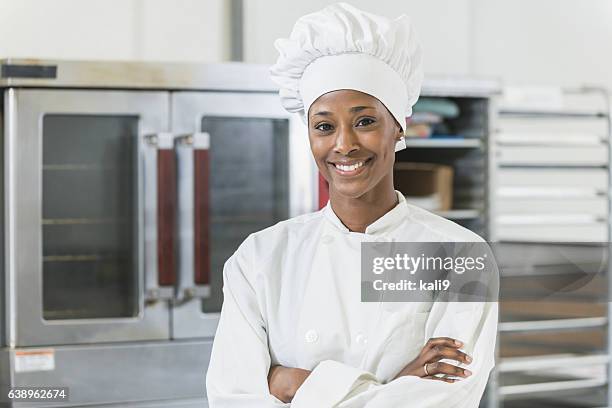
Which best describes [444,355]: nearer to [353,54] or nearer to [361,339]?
[361,339]

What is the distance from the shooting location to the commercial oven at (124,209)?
6.50 ft

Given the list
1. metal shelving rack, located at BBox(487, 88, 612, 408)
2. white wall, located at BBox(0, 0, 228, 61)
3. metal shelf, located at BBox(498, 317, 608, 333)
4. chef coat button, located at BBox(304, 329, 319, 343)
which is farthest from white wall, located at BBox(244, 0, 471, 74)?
chef coat button, located at BBox(304, 329, 319, 343)

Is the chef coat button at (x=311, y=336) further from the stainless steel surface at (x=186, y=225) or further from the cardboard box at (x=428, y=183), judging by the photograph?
the cardboard box at (x=428, y=183)

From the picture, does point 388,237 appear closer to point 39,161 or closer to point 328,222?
point 328,222

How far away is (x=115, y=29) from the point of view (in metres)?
2.34

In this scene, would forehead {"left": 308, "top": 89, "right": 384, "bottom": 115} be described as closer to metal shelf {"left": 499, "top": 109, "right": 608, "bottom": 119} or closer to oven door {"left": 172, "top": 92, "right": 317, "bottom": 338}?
oven door {"left": 172, "top": 92, "right": 317, "bottom": 338}

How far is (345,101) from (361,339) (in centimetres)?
31

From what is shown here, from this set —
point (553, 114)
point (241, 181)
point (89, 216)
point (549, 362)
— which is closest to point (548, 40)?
point (553, 114)

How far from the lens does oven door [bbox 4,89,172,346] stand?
6.50 feet

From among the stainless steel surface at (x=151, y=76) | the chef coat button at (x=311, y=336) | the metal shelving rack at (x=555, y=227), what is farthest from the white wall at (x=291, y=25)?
the chef coat button at (x=311, y=336)

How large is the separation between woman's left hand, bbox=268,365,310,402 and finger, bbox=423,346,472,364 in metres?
0.16

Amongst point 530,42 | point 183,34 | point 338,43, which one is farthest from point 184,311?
point 530,42

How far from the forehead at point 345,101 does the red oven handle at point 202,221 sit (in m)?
0.97

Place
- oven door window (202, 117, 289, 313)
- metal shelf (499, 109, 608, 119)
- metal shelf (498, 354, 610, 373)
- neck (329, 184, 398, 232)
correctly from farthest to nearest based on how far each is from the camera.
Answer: metal shelf (499, 109, 608, 119) → metal shelf (498, 354, 610, 373) → oven door window (202, 117, 289, 313) → neck (329, 184, 398, 232)
